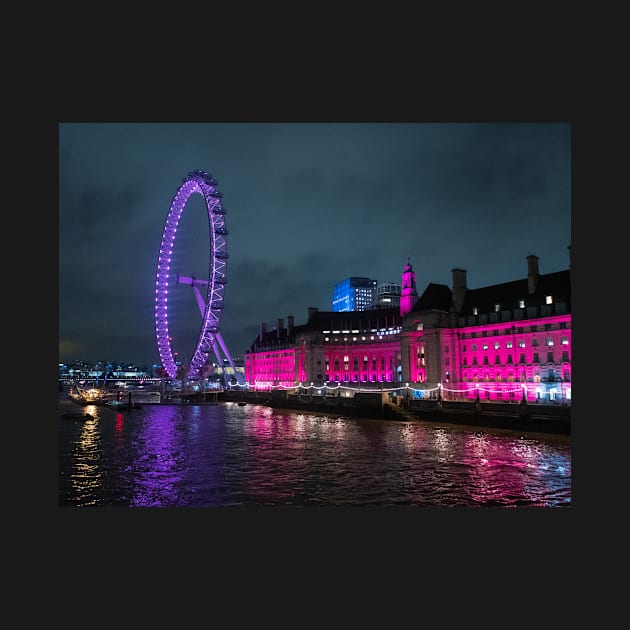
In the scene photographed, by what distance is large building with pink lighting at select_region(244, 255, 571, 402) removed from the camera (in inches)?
2504

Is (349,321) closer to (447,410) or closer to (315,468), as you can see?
(447,410)

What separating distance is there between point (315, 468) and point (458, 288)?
188ft

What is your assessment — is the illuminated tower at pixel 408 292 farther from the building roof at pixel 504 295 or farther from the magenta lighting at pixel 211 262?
the magenta lighting at pixel 211 262

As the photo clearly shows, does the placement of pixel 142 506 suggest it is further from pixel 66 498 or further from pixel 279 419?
pixel 279 419

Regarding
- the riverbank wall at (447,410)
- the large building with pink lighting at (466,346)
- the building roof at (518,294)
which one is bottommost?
the riverbank wall at (447,410)

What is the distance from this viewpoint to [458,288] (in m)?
81.1

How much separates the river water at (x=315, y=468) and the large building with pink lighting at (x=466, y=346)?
14494 mm

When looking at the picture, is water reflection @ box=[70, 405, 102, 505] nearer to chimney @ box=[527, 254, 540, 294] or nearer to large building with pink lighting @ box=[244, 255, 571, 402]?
large building with pink lighting @ box=[244, 255, 571, 402]

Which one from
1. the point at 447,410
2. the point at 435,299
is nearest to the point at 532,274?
the point at 435,299

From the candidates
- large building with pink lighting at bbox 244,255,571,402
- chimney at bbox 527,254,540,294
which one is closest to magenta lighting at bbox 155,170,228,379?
large building with pink lighting at bbox 244,255,571,402

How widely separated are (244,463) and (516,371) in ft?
150

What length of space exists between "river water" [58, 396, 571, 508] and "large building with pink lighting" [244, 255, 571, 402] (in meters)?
14.5

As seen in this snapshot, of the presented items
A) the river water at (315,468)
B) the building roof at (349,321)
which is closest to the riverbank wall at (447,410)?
the river water at (315,468)

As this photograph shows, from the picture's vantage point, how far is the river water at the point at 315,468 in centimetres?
2300
